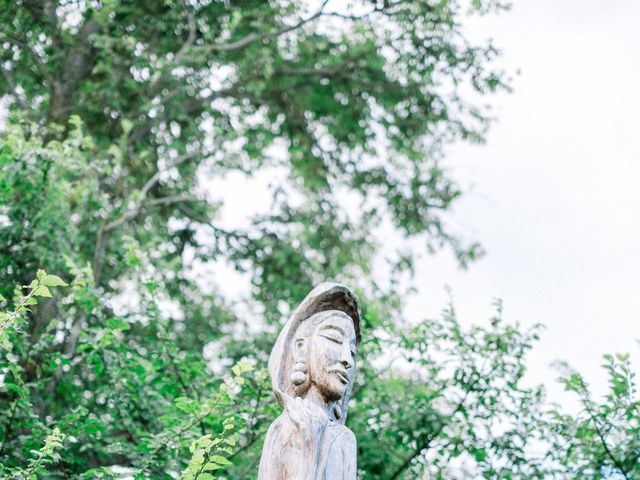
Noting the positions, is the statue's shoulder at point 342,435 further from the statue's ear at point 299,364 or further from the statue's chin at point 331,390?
the statue's ear at point 299,364

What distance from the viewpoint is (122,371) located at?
289 inches

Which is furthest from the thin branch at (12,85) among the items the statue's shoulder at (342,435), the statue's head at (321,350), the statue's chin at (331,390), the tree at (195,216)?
the statue's shoulder at (342,435)

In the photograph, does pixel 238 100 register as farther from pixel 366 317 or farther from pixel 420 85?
pixel 366 317

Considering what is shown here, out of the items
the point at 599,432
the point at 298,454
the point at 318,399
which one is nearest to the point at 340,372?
the point at 318,399

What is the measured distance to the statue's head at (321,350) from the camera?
5.20m

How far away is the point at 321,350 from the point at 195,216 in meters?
6.99

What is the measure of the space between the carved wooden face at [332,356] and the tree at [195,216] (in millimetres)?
566

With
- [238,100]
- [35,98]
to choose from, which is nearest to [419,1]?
[238,100]

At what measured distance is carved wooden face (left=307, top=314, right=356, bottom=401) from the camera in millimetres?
5164

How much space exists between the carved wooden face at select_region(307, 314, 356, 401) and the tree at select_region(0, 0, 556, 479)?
22.3 inches

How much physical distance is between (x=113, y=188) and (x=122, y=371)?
14.9ft

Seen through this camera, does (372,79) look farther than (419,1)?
Yes

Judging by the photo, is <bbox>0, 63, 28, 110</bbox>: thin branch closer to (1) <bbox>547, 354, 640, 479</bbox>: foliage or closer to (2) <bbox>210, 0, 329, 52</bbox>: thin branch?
(2) <bbox>210, 0, 329, 52</bbox>: thin branch

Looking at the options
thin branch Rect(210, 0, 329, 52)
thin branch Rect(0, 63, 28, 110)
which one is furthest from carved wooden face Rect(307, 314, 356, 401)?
thin branch Rect(0, 63, 28, 110)
